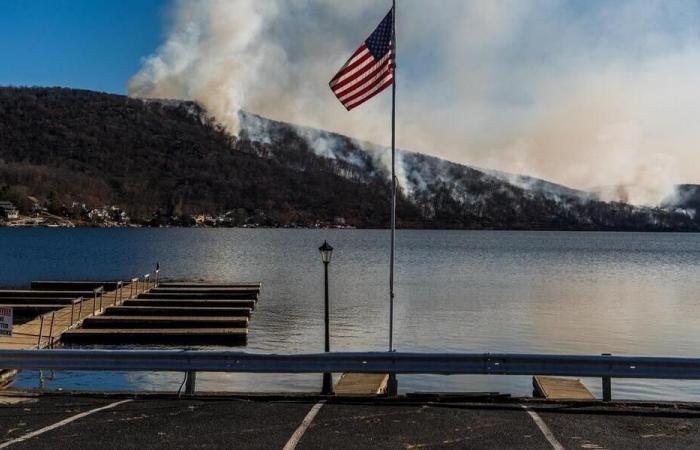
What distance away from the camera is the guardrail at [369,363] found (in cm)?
1346

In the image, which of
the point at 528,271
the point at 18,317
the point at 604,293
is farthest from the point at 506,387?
the point at 528,271

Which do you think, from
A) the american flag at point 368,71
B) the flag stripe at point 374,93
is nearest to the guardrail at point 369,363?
the flag stripe at point 374,93

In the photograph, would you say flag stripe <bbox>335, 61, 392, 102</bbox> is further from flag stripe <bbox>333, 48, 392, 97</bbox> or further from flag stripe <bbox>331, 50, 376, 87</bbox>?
flag stripe <bbox>331, 50, 376, 87</bbox>

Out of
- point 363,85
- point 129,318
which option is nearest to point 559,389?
point 363,85

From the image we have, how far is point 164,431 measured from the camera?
11555mm

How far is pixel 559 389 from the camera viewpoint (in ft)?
53.4

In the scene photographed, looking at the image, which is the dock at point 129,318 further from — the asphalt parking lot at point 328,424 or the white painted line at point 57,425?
the asphalt parking lot at point 328,424

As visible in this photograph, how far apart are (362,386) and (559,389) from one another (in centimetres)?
413

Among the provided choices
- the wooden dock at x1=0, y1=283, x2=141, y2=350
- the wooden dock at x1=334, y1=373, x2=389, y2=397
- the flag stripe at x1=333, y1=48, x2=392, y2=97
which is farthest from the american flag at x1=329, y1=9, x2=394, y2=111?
the wooden dock at x1=0, y1=283, x2=141, y2=350

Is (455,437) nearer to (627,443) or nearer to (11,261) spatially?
(627,443)

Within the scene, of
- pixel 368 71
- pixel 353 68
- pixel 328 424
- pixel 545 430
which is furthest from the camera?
pixel 353 68

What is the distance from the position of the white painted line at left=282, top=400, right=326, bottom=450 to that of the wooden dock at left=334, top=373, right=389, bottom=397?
1127mm

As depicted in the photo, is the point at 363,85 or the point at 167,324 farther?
the point at 167,324

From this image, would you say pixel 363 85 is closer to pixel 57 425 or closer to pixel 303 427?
pixel 303 427
